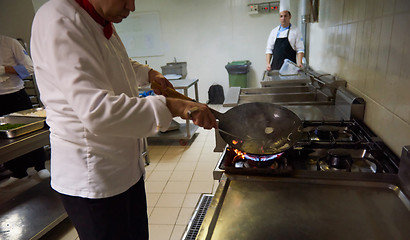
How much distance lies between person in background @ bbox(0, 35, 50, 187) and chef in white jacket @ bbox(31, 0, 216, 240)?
1.84 metres

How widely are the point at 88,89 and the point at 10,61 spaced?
2780 mm

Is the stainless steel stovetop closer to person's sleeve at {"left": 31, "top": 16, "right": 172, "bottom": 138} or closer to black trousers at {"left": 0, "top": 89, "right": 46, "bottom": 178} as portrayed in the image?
person's sleeve at {"left": 31, "top": 16, "right": 172, "bottom": 138}

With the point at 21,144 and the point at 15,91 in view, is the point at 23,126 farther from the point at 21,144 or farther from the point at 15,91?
the point at 15,91

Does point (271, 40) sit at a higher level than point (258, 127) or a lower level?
higher

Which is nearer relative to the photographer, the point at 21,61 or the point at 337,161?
the point at 337,161

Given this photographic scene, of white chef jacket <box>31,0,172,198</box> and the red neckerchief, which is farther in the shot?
the red neckerchief

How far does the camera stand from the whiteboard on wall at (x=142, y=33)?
17.8 ft

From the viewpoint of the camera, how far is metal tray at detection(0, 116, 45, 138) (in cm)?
168

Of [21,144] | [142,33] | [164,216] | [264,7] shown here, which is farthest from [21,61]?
[264,7]

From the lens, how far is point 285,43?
3.73 meters

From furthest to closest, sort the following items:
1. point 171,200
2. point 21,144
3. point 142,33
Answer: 1. point 142,33
2. point 171,200
3. point 21,144

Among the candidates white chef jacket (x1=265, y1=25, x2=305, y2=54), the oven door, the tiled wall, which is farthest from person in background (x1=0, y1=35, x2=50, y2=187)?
white chef jacket (x1=265, y1=25, x2=305, y2=54)

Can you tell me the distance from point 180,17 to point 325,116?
4548mm

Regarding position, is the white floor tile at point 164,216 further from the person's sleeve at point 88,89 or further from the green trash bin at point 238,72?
the green trash bin at point 238,72
